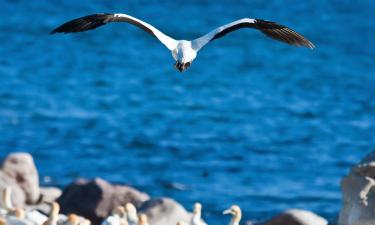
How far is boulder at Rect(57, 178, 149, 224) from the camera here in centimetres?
1739

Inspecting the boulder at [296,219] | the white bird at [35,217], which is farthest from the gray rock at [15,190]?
the boulder at [296,219]

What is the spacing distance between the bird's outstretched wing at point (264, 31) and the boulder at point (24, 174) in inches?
298

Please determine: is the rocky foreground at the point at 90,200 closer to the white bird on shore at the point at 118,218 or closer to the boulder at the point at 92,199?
the boulder at the point at 92,199

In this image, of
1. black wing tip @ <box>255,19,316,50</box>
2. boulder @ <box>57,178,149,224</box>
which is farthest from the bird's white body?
boulder @ <box>57,178,149,224</box>

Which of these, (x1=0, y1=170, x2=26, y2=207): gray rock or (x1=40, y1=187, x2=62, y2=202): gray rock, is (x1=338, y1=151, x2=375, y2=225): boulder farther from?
(x1=40, y1=187, x2=62, y2=202): gray rock

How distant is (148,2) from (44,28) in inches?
276

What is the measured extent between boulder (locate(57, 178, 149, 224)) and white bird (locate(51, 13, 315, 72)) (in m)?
6.28

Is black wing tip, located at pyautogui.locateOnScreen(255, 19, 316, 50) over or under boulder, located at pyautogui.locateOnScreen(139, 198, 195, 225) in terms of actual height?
over

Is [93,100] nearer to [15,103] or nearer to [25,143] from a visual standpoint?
[15,103]

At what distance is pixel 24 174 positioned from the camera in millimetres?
18469

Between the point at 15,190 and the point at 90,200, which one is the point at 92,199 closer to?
the point at 90,200

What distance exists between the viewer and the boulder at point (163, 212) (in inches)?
642

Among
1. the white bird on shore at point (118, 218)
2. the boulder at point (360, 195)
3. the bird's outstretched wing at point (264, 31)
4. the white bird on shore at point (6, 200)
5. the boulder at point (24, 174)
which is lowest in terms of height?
the white bird on shore at point (6, 200)

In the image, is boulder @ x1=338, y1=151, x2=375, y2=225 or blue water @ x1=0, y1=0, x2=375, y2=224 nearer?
boulder @ x1=338, y1=151, x2=375, y2=225
